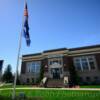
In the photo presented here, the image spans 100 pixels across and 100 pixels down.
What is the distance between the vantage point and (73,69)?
29219mm

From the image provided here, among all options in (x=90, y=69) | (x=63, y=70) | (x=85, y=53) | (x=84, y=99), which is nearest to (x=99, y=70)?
(x=90, y=69)

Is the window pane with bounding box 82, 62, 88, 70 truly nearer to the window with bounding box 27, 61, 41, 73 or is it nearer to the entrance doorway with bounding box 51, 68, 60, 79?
the entrance doorway with bounding box 51, 68, 60, 79

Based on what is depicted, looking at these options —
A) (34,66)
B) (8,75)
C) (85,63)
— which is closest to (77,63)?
(85,63)

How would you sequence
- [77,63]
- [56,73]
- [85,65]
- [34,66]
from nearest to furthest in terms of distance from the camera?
[85,65] < [77,63] < [56,73] < [34,66]

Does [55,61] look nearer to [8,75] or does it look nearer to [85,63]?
[85,63]

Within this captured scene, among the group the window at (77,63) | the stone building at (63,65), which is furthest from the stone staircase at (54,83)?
the window at (77,63)

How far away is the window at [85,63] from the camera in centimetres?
2850

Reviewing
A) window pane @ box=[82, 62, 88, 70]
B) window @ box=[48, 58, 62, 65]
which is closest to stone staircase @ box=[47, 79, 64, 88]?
window @ box=[48, 58, 62, 65]

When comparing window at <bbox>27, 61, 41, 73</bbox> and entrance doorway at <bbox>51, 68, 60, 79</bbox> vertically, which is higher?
window at <bbox>27, 61, 41, 73</bbox>

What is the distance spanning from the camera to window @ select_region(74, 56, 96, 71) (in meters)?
28.5

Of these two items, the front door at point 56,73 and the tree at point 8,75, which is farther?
the tree at point 8,75

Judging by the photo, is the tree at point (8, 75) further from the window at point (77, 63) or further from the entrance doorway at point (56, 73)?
the window at point (77, 63)

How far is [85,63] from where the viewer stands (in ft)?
96.2

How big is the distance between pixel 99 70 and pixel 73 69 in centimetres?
603
